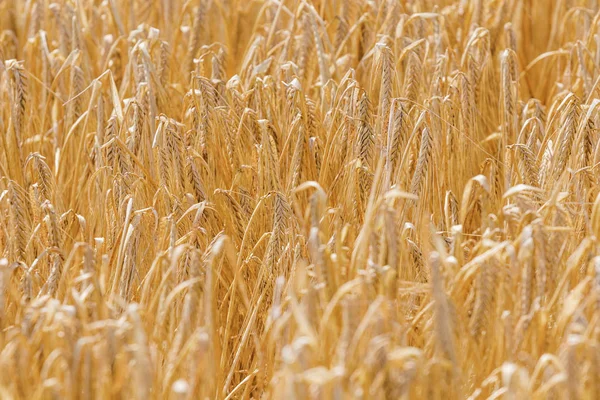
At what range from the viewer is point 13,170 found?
1785mm

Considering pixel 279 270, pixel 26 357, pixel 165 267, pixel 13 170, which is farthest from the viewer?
pixel 13 170

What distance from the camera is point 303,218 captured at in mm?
1559

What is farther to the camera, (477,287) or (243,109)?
(243,109)

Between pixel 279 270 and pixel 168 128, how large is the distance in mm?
261

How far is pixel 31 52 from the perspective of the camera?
215cm

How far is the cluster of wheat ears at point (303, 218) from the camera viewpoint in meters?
1.06

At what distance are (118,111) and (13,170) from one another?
0.25 metres

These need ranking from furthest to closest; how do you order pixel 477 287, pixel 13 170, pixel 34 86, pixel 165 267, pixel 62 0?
pixel 62 0 < pixel 34 86 < pixel 13 170 < pixel 165 267 < pixel 477 287

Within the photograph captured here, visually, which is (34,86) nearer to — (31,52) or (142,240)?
(31,52)

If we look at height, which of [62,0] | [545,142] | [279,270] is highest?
[62,0]

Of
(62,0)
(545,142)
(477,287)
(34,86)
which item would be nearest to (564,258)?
(477,287)

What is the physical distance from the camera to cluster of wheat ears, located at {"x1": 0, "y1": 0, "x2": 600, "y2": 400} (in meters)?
1.06

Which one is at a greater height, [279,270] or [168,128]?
[168,128]

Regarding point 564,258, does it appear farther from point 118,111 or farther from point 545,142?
point 118,111
